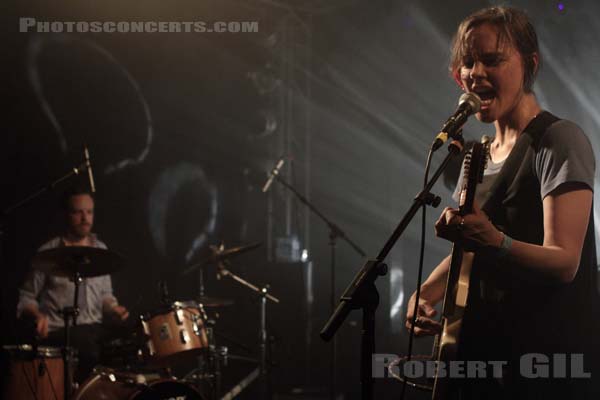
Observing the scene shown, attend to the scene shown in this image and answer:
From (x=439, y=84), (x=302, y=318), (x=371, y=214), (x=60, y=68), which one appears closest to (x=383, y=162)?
(x=371, y=214)

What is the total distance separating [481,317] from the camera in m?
1.73

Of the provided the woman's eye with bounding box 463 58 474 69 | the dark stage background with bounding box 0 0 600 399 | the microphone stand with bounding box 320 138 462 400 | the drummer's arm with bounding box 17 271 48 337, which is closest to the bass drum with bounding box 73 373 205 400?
the drummer's arm with bounding box 17 271 48 337

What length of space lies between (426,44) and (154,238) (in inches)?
123

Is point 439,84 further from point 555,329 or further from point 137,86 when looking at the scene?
point 555,329

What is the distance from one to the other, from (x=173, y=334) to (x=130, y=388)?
480mm

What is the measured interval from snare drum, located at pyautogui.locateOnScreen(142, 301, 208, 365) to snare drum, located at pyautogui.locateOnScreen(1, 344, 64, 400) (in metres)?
0.64

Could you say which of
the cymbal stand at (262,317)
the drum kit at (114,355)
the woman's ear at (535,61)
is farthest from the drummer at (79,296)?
the woman's ear at (535,61)

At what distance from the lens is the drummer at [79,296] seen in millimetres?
5094

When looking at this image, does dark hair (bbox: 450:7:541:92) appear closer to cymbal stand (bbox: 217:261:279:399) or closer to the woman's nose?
the woman's nose

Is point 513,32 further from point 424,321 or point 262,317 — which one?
point 262,317

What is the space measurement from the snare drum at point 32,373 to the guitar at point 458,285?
11.1ft

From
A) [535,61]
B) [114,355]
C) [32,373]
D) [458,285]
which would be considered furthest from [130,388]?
[535,61]

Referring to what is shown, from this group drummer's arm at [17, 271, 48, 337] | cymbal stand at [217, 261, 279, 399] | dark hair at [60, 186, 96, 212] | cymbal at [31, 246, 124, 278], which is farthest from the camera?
dark hair at [60, 186, 96, 212]

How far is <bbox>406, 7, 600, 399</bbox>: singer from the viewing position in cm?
163
